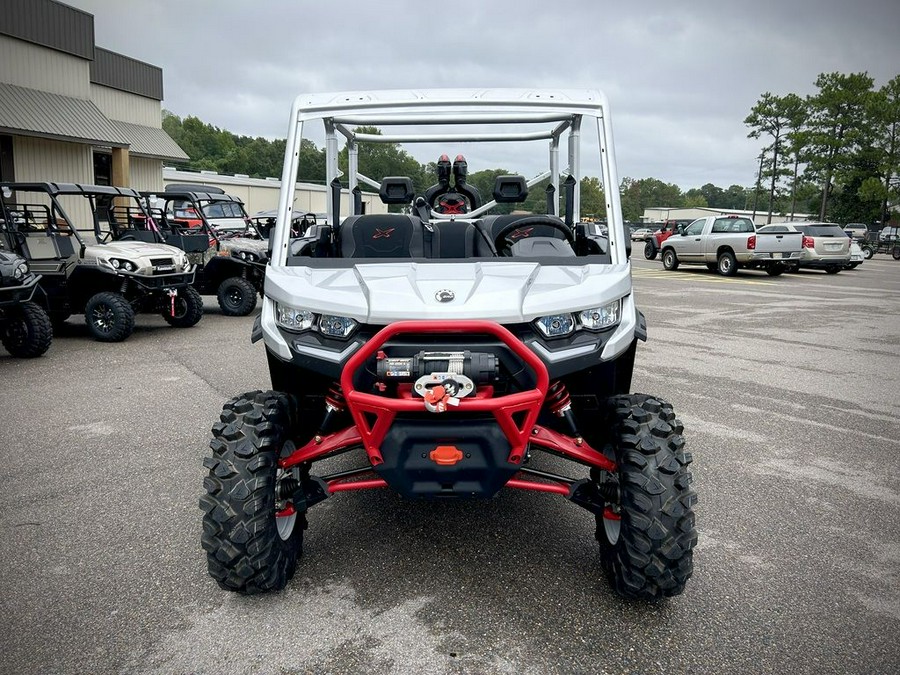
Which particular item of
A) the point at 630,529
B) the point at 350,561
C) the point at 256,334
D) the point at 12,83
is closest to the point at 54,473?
the point at 256,334

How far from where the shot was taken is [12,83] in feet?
69.1

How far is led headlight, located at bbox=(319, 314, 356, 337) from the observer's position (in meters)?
2.77

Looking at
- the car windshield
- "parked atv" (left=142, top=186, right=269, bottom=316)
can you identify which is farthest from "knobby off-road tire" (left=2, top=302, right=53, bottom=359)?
the car windshield

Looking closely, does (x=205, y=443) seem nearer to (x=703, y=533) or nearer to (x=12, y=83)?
(x=703, y=533)

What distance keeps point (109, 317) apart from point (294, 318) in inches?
272

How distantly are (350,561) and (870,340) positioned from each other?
29.1ft

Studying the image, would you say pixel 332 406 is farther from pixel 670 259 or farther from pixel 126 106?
pixel 126 106

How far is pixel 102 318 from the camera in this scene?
28.9 feet

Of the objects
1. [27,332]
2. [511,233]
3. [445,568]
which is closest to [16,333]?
[27,332]

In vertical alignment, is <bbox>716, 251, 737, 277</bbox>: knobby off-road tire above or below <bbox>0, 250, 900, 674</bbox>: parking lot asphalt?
above

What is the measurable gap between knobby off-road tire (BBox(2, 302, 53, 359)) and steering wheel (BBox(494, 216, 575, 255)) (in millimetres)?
5851

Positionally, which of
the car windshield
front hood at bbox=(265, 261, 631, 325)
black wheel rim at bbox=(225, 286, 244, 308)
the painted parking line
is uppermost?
the car windshield

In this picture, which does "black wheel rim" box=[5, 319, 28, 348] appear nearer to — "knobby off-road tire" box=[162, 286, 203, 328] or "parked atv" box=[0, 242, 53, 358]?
"parked atv" box=[0, 242, 53, 358]

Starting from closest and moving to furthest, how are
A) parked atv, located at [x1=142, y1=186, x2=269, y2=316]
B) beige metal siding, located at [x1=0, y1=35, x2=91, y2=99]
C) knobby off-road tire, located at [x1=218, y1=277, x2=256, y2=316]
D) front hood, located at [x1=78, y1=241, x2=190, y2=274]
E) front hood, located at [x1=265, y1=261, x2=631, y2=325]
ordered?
1. front hood, located at [x1=265, y1=261, x2=631, y2=325]
2. front hood, located at [x1=78, y1=241, x2=190, y2=274]
3. parked atv, located at [x1=142, y1=186, x2=269, y2=316]
4. knobby off-road tire, located at [x1=218, y1=277, x2=256, y2=316]
5. beige metal siding, located at [x1=0, y1=35, x2=91, y2=99]
